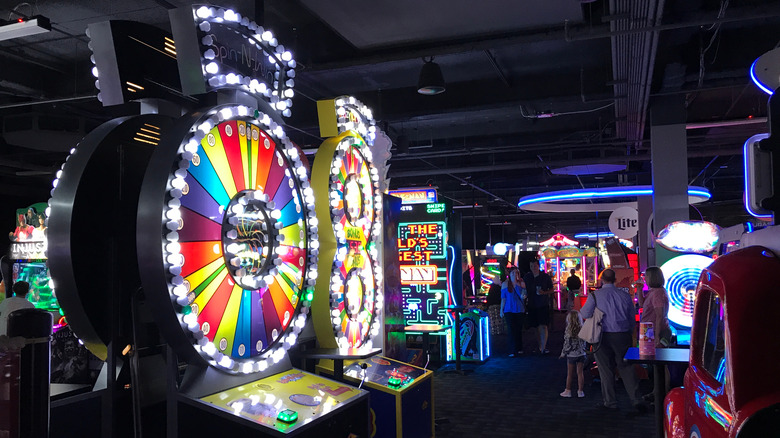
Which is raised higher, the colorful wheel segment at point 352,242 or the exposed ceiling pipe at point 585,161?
the exposed ceiling pipe at point 585,161

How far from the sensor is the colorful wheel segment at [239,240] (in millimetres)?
2797

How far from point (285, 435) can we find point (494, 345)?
10.6 meters

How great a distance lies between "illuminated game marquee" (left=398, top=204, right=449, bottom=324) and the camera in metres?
9.92

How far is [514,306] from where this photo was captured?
10.8 metres

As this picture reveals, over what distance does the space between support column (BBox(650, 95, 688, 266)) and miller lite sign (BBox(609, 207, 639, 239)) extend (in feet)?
16.8

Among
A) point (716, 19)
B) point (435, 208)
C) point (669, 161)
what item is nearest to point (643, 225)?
point (669, 161)

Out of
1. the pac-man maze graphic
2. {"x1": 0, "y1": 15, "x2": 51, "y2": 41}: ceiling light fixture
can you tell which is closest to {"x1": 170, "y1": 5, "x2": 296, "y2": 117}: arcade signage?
{"x1": 0, "y1": 15, "x2": 51, "y2": 41}: ceiling light fixture

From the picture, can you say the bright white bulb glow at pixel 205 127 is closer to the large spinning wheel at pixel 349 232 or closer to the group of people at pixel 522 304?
the large spinning wheel at pixel 349 232

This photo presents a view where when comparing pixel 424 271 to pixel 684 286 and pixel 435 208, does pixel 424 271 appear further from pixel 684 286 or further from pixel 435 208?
pixel 684 286

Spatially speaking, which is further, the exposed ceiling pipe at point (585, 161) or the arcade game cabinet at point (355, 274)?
the exposed ceiling pipe at point (585, 161)

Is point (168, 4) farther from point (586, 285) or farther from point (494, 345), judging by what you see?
point (586, 285)

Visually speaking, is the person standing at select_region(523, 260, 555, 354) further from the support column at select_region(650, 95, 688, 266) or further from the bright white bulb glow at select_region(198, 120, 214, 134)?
the bright white bulb glow at select_region(198, 120, 214, 134)

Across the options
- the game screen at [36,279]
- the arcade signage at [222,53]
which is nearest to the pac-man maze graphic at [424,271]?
the game screen at [36,279]

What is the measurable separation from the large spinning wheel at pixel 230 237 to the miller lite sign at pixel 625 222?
1186cm
